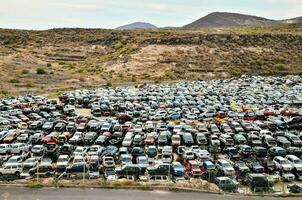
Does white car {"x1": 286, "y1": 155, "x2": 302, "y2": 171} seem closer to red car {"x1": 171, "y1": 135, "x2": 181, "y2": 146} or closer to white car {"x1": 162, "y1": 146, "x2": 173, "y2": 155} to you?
white car {"x1": 162, "y1": 146, "x2": 173, "y2": 155}

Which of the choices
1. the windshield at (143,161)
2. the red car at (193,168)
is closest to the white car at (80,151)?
the windshield at (143,161)

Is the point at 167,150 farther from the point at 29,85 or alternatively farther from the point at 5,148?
the point at 29,85

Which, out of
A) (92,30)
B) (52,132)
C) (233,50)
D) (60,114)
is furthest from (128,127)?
(92,30)

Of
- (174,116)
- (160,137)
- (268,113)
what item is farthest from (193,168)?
(268,113)

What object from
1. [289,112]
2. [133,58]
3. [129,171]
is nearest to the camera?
[129,171]

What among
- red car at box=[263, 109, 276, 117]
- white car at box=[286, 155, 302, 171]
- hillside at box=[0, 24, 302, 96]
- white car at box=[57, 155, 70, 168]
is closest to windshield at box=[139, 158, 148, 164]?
white car at box=[57, 155, 70, 168]

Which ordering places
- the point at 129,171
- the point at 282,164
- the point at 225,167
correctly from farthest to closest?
the point at 282,164 < the point at 225,167 < the point at 129,171

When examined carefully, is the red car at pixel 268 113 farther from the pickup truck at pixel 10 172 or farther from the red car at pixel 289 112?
the pickup truck at pixel 10 172
